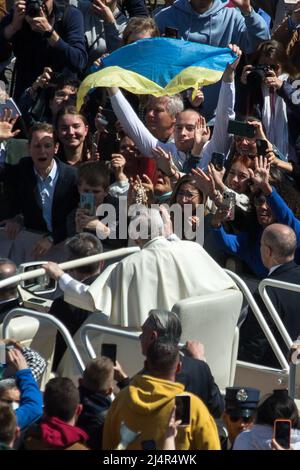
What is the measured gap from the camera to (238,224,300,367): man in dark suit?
29.0ft

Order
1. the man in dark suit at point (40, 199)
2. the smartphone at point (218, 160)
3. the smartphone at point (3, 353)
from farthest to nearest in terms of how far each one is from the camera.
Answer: the man in dark suit at point (40, 199), the smartphone at point (218, 160), the smartphone at point (3, 353)

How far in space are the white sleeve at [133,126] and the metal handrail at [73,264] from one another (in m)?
2.06

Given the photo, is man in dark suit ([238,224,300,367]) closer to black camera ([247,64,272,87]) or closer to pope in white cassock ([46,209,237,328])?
pope in white cassock ([46,209,237,328])

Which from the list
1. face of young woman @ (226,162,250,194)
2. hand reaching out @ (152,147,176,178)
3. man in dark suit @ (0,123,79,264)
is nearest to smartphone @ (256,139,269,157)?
face of young woman @ (226,162,250,194)

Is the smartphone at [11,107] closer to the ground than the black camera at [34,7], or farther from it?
closer to the ground

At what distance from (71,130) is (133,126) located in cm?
57

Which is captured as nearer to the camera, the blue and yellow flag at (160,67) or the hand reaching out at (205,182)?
the hand reaching out at (205,182)

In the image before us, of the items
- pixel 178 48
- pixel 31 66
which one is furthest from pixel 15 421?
pixel 31 66

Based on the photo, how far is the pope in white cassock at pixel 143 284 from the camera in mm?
8242

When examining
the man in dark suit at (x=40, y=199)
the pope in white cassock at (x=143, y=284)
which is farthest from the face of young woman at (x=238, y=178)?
the pope in white cassock at (x=143, y=284)

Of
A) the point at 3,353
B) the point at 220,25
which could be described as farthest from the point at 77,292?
the point at 220,25

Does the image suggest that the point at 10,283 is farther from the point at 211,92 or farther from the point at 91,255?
the point at 211,92

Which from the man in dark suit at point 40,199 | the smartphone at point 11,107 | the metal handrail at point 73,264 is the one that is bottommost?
the man in dark suit at point 40,199

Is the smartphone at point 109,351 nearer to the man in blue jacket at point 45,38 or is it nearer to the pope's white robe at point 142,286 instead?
the pope's white robe at point 142,286
